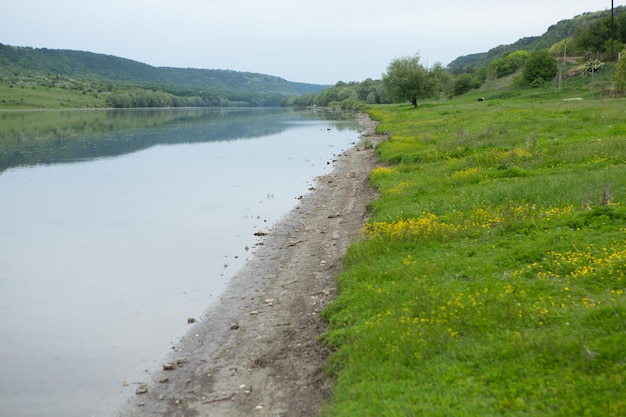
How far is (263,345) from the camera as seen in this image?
39.5 feet

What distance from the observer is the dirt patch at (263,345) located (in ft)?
32.0

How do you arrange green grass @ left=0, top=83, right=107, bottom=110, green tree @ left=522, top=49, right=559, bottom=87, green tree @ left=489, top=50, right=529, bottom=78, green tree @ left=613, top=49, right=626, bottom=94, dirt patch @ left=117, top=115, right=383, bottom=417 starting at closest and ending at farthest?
dirt patch @ left=117, top=115, right=383, bottom=417 < green tree @ left=613, top=49, right=626, bottom=94 < green tree @ left=522, top=49, right=559, bottom=87 < green tree @ left=489, top=50, right=529, bottom=78 < green grass @ left=0, top=83, right=107, bottom=110

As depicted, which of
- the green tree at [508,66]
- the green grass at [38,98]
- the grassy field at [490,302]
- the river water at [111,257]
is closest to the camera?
the grassy field at [490,302]

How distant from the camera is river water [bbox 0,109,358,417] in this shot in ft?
38.3

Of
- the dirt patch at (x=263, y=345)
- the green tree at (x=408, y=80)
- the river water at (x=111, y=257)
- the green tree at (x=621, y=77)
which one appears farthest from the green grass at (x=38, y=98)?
the dirt patch at (x=263, y=345)

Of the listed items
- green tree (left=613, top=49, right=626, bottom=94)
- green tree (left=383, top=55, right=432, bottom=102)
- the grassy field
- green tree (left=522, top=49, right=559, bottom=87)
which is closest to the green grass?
green tree (left=383, top=55, right=432, bottom=102)

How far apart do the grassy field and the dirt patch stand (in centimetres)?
74

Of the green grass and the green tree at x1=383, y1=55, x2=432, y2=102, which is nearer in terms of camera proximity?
the green tree at x1=383, y1=55, x2=432, y2=102

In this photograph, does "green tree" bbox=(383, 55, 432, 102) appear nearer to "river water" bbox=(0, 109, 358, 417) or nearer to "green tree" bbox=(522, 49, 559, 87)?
"green tree" bbox=(522, 49, 559, 87)

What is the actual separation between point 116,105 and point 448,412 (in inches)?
8272

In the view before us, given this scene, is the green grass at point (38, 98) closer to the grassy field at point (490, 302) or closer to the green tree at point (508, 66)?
the green tree at point (508, 66)

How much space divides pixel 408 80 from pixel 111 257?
83986 mm

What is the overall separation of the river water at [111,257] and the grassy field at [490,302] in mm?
5026

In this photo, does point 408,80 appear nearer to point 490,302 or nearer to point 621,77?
point 621,77
